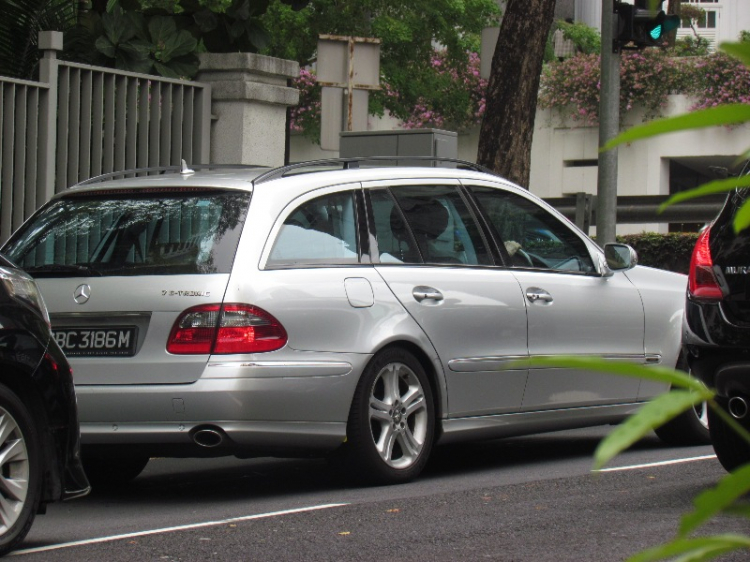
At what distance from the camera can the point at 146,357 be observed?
21.1 feet

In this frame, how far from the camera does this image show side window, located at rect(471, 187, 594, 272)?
26.4 ft

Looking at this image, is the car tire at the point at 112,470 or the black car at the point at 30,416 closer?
the black car at the point at 30,416

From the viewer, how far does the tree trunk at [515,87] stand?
14.2 m

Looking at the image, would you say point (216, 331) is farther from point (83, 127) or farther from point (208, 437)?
point (83, 127)

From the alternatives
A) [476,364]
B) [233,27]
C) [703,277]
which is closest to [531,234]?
[476,364]

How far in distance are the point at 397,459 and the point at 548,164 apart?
28.5 m

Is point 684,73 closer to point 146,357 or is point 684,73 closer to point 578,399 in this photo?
point 578,399

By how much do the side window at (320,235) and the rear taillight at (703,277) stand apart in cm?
163

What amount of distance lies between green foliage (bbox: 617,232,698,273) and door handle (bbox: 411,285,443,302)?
50.1 feet

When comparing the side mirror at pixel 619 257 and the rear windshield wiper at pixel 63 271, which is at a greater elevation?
the side mirror at pixel 619 257

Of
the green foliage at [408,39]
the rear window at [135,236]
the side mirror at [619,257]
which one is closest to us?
the rear window at [135,236]

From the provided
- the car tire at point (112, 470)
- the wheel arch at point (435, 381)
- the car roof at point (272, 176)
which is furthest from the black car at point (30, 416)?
the wheel arch at point (435, 381)

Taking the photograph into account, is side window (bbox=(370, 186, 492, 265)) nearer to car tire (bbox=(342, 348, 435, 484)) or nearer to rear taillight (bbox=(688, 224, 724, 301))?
car tire (bbox=(342, 348, 435, 484))

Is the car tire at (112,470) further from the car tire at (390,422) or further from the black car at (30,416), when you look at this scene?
the black car at (30,416)
